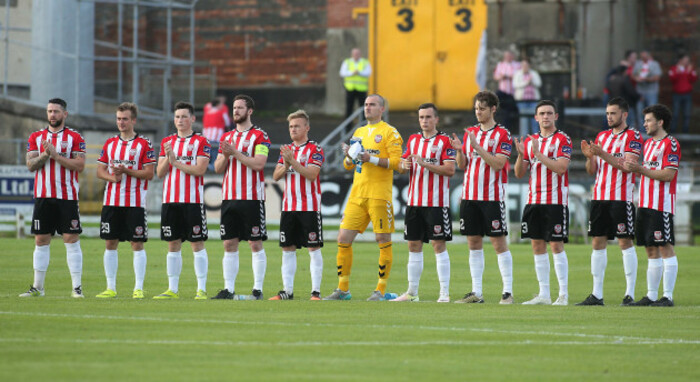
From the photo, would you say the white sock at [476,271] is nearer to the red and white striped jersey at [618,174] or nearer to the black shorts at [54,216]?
the red and white striped jersey at [618,174]

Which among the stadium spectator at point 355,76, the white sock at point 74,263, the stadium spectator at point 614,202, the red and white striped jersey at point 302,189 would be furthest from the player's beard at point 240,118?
the stadium spectator at point 355,76

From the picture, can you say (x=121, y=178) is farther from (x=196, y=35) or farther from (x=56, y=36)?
(x=196, y=35)

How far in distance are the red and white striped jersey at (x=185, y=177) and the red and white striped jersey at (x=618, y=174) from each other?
14.4ft

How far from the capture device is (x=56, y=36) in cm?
2938

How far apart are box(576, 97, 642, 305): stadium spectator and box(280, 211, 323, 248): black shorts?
3.01m

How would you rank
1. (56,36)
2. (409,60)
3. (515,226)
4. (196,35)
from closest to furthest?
(515,226), (56,36), (409,60), (196,35)

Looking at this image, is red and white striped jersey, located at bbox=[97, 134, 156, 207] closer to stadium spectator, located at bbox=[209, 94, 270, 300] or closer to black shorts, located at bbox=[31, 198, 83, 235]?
black shorts, located at bbox=[31, 198, 83, 235]

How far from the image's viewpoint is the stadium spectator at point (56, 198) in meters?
14.0

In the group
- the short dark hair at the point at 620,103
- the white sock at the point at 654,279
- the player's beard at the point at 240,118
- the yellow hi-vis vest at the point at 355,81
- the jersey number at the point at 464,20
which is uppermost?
the jersey number at the point at 464,20

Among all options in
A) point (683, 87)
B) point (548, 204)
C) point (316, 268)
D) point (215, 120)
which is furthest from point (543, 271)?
point (683, 87)

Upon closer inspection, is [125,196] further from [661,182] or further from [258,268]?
[661,182]

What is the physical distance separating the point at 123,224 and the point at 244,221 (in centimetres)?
136

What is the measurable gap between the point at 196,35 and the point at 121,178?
24636 mm

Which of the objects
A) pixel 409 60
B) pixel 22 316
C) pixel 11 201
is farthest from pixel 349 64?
pixel 22 316
